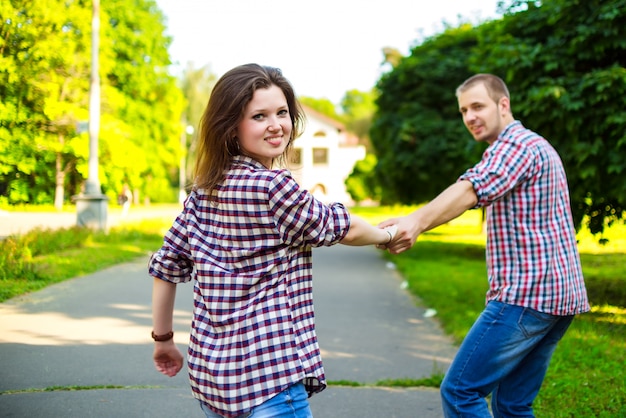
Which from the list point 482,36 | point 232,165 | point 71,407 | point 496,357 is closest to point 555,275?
point 496,357

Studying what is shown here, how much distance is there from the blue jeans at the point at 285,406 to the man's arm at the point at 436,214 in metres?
0.85

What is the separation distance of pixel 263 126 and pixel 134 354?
3.82 metres

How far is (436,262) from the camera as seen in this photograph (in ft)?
46.1

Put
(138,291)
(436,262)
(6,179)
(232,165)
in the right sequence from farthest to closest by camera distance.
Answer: (436,262), (138,291), (6,179), (232,165)

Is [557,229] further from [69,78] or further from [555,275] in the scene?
[69,78]

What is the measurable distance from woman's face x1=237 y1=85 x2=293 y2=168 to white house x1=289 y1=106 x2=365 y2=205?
54.0 metres

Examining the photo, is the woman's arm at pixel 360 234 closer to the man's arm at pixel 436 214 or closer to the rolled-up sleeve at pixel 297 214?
the rolled-up sleeve at pixel 297 214

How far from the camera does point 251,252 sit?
2.24 meters

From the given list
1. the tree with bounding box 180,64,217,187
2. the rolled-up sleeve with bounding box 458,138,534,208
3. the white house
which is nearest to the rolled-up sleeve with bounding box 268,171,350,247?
the rolled-up sleeve with bounding box 458,138,534,208

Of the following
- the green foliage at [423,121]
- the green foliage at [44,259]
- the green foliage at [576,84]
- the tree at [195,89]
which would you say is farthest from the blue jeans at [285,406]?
the tree at [195,89]

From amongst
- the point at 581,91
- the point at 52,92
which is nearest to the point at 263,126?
the point at 52,92

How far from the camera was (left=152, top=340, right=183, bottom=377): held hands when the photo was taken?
260 cm

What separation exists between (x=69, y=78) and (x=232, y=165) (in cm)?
264

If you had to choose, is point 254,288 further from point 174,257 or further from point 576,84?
point 576,84
